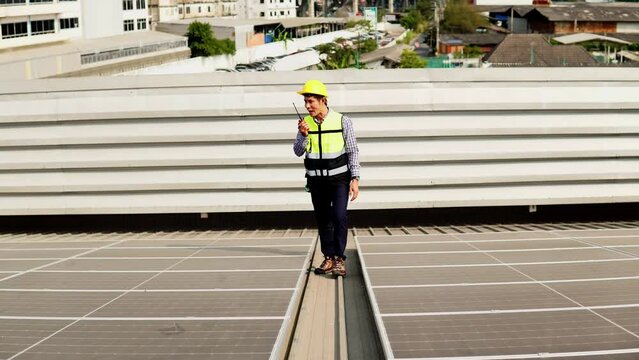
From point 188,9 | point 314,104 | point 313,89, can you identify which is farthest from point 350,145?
point 188,9

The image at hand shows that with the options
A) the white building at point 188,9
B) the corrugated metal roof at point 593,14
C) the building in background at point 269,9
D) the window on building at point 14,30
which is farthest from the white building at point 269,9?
the window on building at point 14,30

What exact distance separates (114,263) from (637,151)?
8030 mm

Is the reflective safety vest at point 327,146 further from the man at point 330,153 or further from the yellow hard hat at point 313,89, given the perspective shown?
the yellow hard hat at point 313,89

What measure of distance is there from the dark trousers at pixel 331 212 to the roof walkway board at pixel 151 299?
1.22 ft

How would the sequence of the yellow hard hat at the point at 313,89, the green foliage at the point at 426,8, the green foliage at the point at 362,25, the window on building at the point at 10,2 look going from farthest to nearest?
the green foliage at the point at 426,8
the green foliage at the point at 362,25
the window on building at the point at 10,2
the yellow hard hat at the point at 313,89

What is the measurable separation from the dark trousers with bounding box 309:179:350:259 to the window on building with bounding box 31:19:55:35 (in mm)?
49692

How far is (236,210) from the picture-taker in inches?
425

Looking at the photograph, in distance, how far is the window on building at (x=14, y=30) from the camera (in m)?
46.7

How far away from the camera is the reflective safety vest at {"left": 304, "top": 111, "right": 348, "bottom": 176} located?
6.45 metres

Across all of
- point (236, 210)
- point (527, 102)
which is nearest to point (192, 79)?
point (236, 210)

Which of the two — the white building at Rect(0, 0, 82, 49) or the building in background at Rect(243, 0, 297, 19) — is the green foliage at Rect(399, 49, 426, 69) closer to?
the white building at Rect(0, 0, 82, 49)

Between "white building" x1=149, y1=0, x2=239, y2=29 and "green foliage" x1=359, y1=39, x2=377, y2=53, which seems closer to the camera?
"green foliage" x1=359, y1=39, x2=377, y2=53

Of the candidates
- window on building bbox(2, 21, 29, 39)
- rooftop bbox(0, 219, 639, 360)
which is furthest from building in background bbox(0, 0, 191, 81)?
rooftop bbox(0, 219, 639, 360)

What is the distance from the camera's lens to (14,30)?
1886 inches
